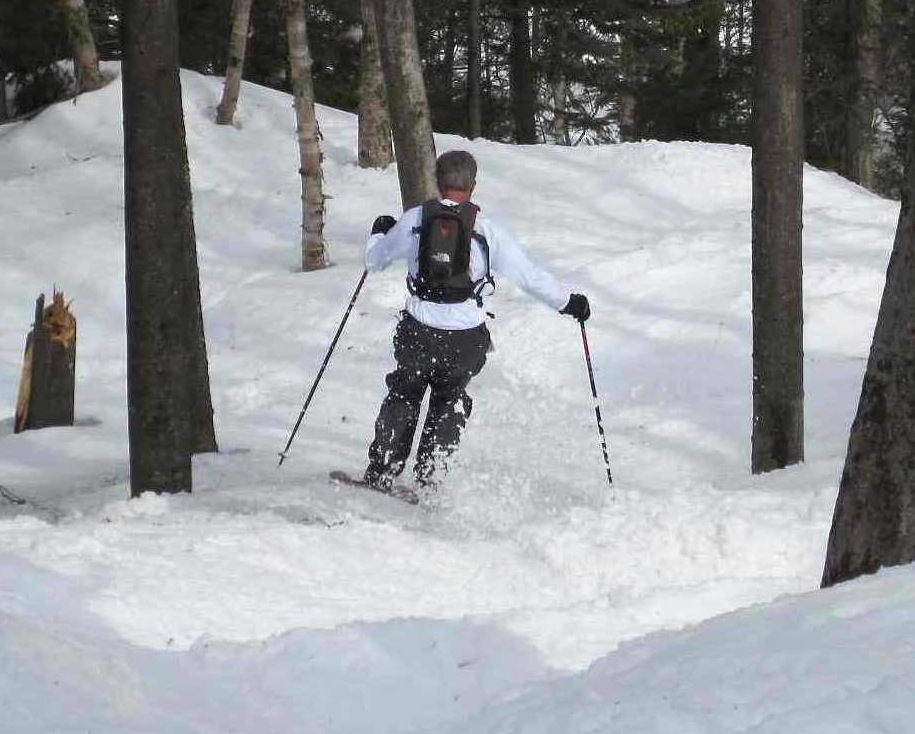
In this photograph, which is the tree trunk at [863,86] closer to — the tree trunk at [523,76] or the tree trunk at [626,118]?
the tree trunk at [523,76]

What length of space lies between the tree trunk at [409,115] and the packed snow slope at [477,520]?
5.32ft

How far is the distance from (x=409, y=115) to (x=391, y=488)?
500cm

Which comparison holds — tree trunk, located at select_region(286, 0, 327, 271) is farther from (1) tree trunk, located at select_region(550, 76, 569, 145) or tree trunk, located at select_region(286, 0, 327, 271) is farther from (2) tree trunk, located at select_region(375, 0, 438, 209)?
(1) tree trunk, located at select_region(550, 76, 569, 145)

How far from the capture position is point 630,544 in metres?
6.34

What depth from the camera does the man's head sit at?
7.04 m

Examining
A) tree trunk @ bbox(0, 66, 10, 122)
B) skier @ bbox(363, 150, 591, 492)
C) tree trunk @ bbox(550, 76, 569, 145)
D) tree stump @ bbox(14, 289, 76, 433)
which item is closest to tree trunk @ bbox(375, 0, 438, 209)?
tree stump @ bbox(14, 289, 76, 433)

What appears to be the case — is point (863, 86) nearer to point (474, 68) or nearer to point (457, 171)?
point (474, 68)

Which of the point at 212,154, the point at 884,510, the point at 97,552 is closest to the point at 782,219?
the point at 884,510

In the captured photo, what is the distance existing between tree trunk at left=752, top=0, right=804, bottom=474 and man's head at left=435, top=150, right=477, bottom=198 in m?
1.82

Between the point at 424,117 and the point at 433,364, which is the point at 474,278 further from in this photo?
the point at 424,117

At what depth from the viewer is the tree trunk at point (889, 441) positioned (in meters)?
4.21

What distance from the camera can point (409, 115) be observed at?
11.6m

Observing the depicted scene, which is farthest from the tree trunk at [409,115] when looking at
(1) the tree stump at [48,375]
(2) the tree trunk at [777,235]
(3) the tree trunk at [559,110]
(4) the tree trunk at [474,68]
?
(3) the tree trunk at [559,110]

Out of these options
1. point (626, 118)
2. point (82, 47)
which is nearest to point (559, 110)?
point (626, 118)
